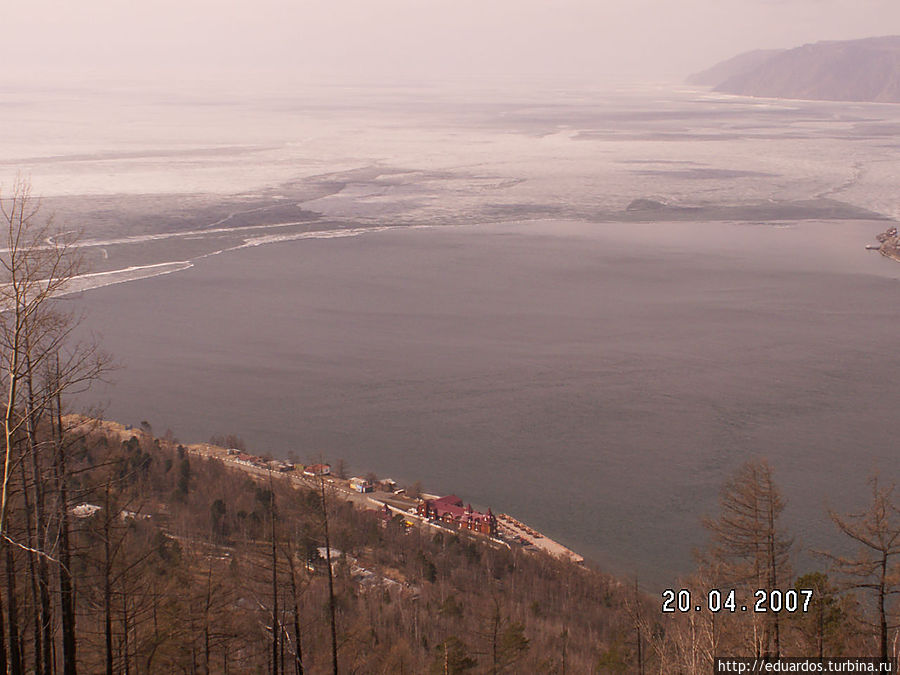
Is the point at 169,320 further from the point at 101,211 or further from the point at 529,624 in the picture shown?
the point at 529,624

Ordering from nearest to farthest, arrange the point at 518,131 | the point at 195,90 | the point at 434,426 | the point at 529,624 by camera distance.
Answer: the point at 529,624
the point at 434,426
the point at 518,131
the point at 195,90

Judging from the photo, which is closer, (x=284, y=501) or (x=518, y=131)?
(x=284, y=501)

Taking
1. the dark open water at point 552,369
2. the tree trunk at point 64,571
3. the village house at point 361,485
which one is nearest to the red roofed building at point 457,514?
the dark open water at point 552,369

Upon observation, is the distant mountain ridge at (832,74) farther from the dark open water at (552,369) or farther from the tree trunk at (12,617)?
the tree trunk at (12,617)

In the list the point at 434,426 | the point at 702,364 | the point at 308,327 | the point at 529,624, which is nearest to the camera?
the point at 529,624

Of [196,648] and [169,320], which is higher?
[169,320]

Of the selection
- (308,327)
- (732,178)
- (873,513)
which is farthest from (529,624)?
(732,178)

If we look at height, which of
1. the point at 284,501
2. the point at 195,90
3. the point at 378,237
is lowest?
the point at 284,501
